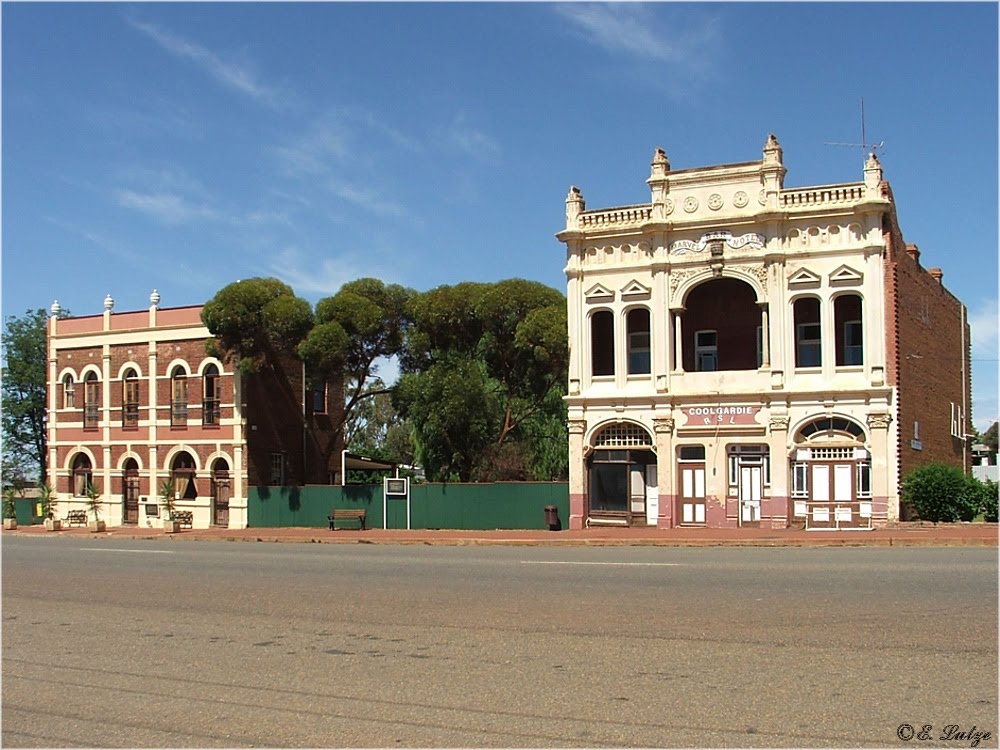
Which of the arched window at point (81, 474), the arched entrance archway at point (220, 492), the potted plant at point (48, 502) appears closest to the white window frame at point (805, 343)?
the arched entrance archway at point (220, 492)

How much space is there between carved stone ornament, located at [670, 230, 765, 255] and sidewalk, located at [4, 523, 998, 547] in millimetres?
8278

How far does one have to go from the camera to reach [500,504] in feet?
121

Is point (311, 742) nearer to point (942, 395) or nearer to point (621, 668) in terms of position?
point (621, 668)

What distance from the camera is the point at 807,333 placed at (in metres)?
33.5

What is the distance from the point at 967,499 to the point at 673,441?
27.3ft

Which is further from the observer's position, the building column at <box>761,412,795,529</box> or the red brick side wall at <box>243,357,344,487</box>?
the red brick side wall at <box>243,357,344,487</box>

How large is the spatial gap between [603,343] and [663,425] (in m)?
3.81

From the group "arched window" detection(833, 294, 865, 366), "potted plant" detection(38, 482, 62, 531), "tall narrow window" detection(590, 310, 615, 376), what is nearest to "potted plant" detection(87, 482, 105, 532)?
"potted plant" detection(38, 482, 62, 531)

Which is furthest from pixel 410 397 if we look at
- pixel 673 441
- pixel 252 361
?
pixel 673 441

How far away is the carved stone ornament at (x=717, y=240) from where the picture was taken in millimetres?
33094

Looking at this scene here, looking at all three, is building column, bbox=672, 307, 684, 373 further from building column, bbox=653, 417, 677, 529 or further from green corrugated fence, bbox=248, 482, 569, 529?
green corrugated fence, bbox=248, 482, 569, 529

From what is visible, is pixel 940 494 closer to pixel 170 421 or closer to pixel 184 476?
pixel 184 476

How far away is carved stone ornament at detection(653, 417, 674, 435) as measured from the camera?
33938mm

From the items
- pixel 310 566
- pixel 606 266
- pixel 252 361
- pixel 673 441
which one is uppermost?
pixel 606 266
